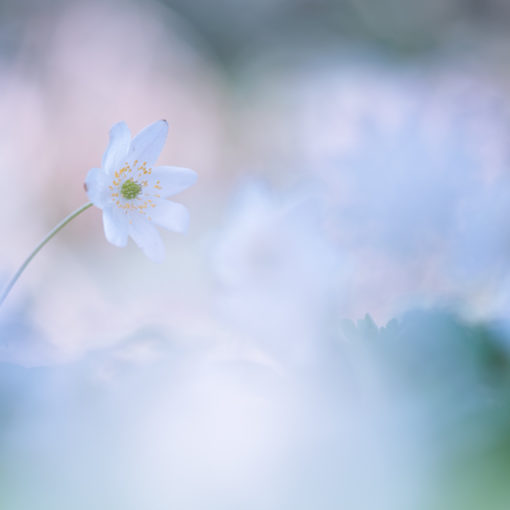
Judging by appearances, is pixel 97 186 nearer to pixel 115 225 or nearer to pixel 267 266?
pixel 115 225

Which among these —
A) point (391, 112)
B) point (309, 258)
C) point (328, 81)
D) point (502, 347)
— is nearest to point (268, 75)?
point (328, 81)

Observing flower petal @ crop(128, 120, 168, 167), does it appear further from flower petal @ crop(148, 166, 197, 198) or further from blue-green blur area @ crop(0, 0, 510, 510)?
blue-green blur area @ crop(0, 0, 510, 510)

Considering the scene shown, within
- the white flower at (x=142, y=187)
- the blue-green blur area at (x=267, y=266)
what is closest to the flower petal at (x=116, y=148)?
the white flower at (x=142, y=187)

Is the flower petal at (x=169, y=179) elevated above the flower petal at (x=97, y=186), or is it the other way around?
the flower petal at (x=169, y=179)

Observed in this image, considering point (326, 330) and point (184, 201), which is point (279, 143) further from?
point (326, 330)

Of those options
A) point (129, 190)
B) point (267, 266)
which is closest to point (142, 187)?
point (129, 190)

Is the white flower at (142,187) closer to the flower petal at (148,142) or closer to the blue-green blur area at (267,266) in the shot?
the flower petal at (148,142)
